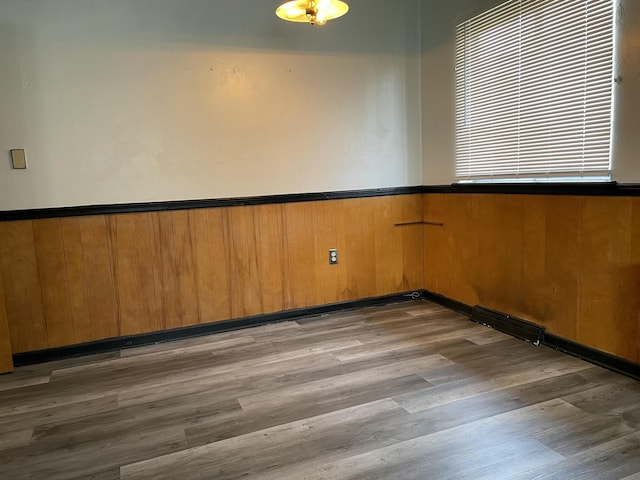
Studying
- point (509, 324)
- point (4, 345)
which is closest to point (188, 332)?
point (4, 345)

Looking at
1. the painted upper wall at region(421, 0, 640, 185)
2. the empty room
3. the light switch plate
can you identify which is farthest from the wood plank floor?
the painted upper wall at region(421, 0, 640, 185)

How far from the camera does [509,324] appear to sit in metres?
3.02

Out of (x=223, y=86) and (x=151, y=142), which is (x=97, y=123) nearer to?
(x=151, y=142)

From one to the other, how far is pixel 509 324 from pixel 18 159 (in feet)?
10.5

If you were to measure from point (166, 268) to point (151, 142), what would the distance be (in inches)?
32.9

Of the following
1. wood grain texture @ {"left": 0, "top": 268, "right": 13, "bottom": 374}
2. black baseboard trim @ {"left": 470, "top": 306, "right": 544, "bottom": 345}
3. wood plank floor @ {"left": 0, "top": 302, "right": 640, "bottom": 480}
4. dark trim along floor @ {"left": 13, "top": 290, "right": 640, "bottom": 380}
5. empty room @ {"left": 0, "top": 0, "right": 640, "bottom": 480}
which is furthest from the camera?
black baseboard trim @ {"left": 470, "top": 306, "right": 544, "bottom": 345}

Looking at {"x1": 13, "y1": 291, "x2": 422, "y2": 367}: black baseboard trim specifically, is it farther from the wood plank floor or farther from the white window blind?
the white window blind

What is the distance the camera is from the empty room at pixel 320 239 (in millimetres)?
1969

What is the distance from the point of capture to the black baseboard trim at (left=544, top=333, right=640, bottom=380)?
Result: 7.63ft

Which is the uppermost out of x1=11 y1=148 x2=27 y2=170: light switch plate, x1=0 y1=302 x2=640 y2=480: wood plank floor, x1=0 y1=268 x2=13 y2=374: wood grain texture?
x1=11 y1=148 x2=27 y2=170: light switch plate

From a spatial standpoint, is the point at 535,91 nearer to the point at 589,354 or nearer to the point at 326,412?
the point at 589,354

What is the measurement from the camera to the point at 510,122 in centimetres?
296

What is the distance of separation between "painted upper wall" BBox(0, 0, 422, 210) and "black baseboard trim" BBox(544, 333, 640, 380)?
5.48 ft

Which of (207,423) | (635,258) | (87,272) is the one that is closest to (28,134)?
(87,272)
